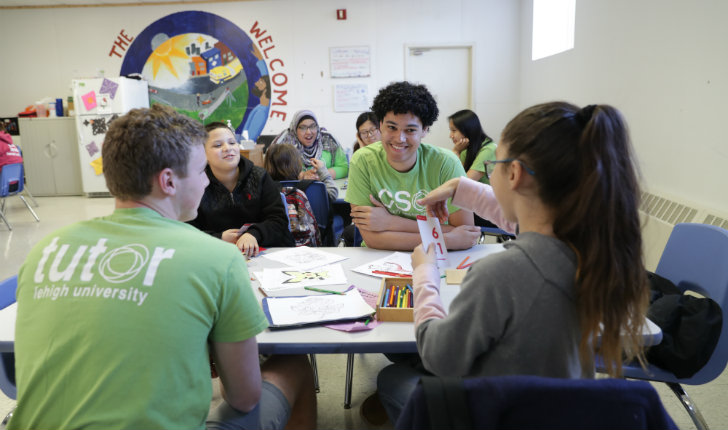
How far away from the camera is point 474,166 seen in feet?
12.9

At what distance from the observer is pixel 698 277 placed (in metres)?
1.66

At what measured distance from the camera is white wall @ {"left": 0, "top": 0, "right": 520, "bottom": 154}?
281 inches

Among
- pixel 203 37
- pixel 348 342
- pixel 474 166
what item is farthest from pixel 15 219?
pixel 348 342

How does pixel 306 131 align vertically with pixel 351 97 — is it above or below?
below

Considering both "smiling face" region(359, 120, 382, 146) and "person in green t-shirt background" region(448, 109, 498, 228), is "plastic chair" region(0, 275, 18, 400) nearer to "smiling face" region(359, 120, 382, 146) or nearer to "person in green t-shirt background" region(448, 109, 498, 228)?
"smiling face" region(359, 120, 382, 146)

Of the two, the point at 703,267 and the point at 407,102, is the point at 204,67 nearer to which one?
the point at 407,102

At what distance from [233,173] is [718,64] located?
2645 millimetres

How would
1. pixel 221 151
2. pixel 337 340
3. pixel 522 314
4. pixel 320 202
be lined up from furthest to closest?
pixel 320 202, pixel 221 151, pixel 337 340, pixel 522 314

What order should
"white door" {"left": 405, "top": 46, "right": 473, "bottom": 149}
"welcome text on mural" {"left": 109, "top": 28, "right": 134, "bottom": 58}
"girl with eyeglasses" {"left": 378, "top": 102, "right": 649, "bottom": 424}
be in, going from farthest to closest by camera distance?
"welcome text on mural" {"left": 109, "top": 28, "right": 134, "bottom": 58} < "white door" {"left": 405, "top": 46, "right": 473, "bottom": 149} < "girl with eyeglasses" {"left": 378, "top": 102, "right": 649, "bottom": 424}

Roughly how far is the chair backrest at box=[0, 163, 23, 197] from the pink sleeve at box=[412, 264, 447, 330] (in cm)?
575

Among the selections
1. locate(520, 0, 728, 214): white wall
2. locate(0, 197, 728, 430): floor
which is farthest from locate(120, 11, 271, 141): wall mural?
locate(0, 197, 728, 430): floor

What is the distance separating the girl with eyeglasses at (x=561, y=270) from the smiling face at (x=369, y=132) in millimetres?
3146

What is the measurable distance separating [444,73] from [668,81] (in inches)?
168

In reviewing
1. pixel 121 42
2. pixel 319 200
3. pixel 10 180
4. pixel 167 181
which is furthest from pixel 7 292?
pixel 121 42
